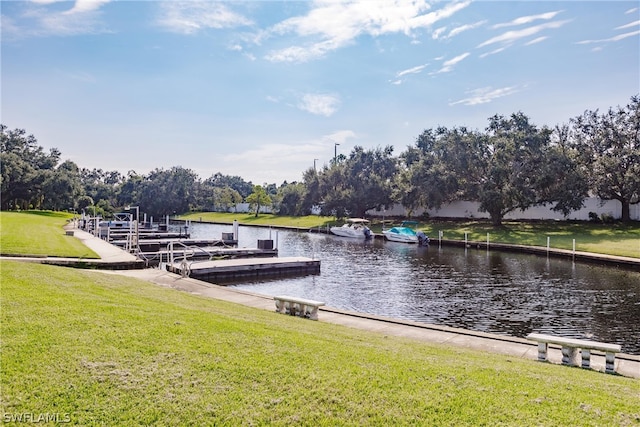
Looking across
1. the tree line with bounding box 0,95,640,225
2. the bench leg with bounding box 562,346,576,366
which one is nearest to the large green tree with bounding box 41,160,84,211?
the tree line with bounding box 0,95,640,225

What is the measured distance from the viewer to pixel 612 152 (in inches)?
1699

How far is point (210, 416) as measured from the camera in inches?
165

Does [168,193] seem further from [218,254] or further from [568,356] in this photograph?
[568,356]

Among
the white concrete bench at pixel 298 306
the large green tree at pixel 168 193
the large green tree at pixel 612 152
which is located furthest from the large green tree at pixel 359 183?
the white concrete bench at pixel 298 306

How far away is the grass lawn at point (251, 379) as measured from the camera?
429 cm

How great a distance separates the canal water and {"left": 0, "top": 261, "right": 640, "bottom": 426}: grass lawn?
5.87m

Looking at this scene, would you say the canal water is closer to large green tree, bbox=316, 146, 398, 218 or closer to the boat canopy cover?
the boat canopy cover

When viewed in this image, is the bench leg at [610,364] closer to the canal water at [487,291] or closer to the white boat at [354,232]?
the canal water at [487,291]

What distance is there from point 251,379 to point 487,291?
14766mm

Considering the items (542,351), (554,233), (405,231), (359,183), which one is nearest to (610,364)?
(542,351)

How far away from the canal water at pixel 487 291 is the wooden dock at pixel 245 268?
3.10ft

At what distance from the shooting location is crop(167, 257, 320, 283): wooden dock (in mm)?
20156

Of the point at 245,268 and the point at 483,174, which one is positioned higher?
the point at 483,174

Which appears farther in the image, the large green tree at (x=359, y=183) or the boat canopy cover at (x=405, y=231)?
the large green tree at (x=359, y=183)
